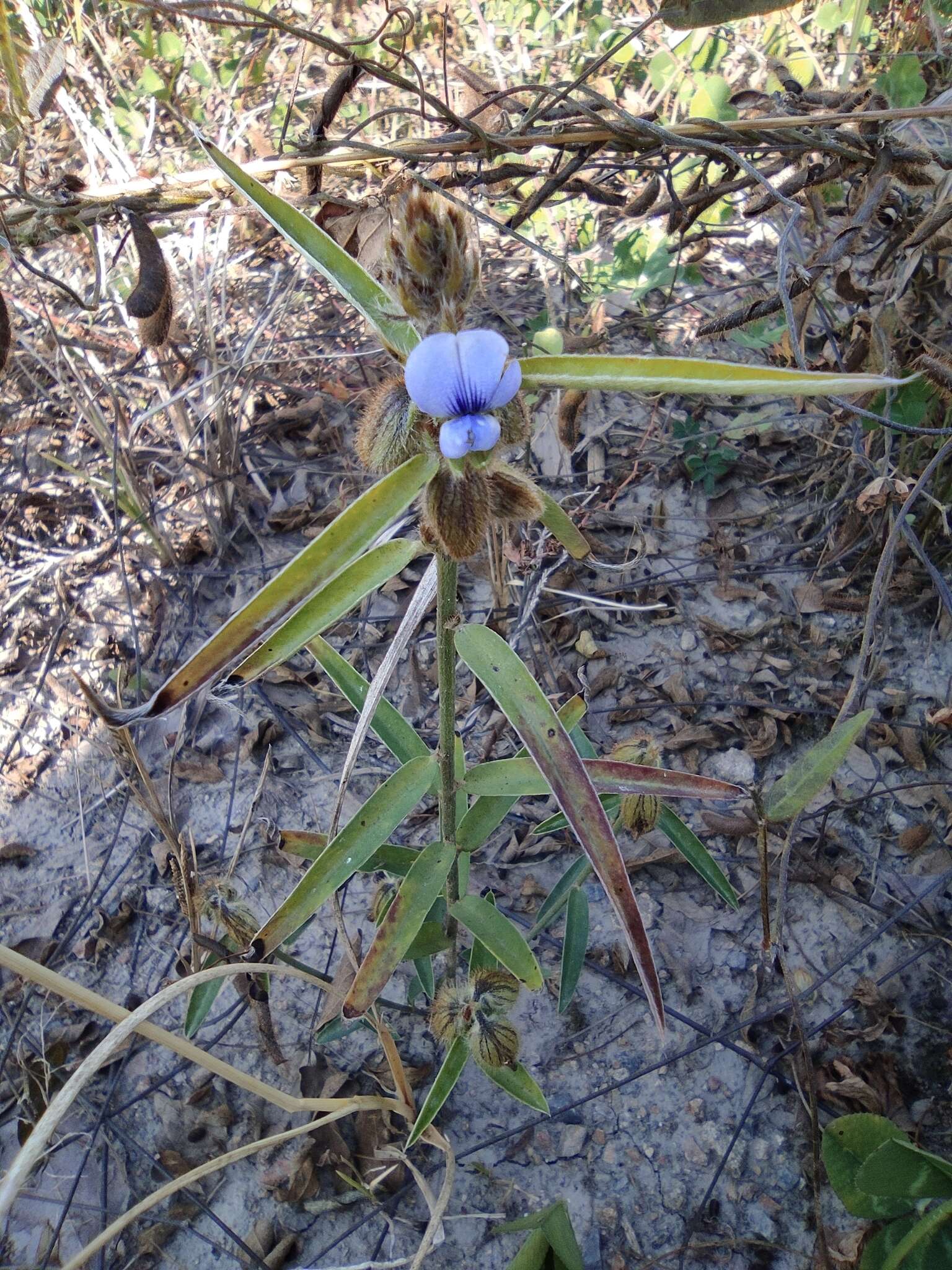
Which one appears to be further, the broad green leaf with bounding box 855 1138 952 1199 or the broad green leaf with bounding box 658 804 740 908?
the broad green leaf with bounding box 658 804 740 908

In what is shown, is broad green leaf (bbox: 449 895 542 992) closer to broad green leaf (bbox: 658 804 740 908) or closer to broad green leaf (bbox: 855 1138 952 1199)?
broad green leaf (bbox: 658 804 740 908)

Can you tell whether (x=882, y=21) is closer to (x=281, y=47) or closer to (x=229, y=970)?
(x=281, y=47)

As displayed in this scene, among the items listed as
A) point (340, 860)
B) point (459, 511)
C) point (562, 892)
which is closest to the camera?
point (459, 511)

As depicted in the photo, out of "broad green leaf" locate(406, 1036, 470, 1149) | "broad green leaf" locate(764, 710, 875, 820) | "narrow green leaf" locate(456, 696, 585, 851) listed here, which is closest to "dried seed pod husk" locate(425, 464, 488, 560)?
"narrow green leaf" locate(456, 696, 585, 851)

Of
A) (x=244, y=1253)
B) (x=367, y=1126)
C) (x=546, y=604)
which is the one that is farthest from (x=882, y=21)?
A: (x=244, y=1253)

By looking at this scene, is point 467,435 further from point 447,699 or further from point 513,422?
point 447,699

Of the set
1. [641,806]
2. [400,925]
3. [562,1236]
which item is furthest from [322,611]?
[562,1236]

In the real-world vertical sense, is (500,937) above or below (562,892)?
above
